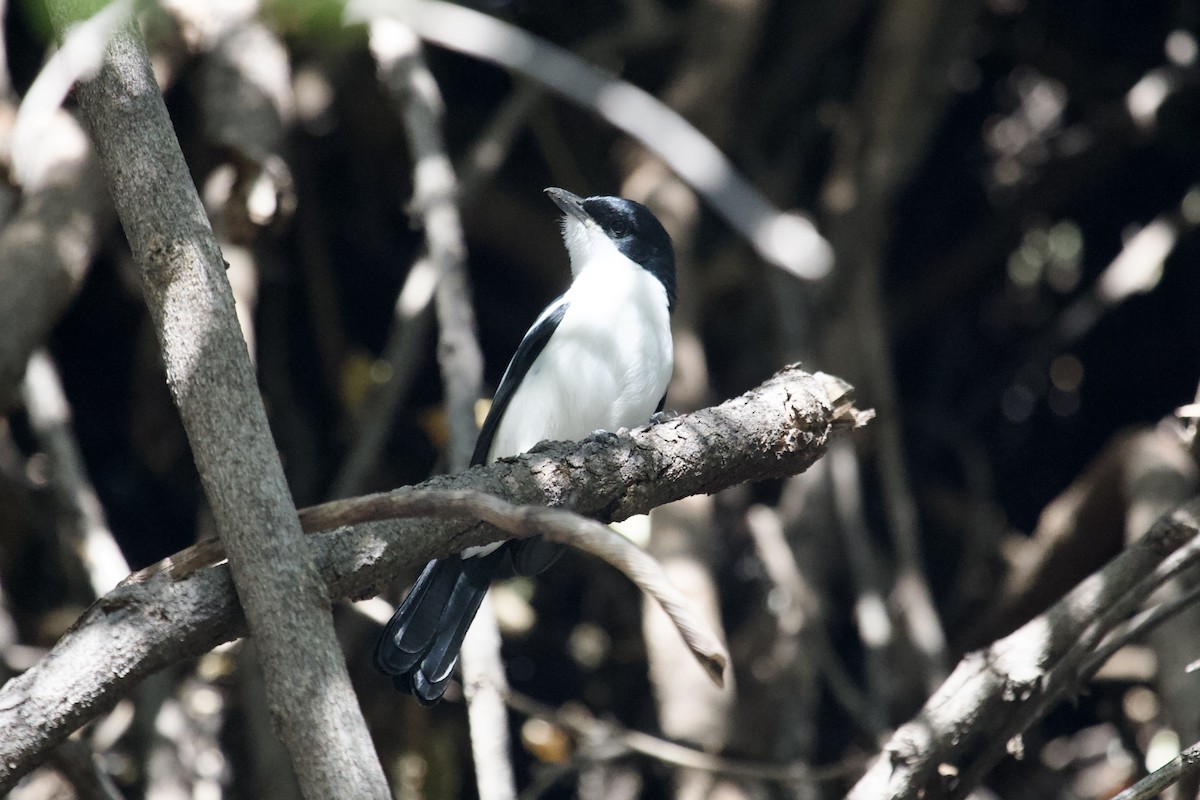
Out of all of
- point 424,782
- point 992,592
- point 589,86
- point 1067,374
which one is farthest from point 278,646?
point 1067,374

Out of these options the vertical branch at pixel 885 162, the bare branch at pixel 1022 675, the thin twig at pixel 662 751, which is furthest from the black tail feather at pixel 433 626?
the vertical branch at pixel 885 162

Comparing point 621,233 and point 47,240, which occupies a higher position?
point 621,233

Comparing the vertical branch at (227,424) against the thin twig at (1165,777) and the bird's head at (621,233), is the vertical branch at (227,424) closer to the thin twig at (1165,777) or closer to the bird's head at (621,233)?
the thin twig at (1165,777)

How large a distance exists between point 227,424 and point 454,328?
1.50m

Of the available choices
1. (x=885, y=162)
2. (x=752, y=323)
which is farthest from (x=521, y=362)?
(x=885, y=162)

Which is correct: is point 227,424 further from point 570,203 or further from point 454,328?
point 570,203

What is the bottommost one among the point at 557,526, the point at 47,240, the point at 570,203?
the point at 557,526

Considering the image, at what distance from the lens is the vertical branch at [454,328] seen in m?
2.60

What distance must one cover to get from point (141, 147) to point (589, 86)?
654 millimetres

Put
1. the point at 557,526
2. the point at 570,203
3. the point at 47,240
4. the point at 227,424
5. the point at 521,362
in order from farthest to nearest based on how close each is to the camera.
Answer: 1. the point at 570,203
2. the point at 521,362
3. the point at 47,240
4. the point at 227,424
5. the point at 557,526

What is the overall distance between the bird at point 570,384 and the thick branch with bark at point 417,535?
2.26ft

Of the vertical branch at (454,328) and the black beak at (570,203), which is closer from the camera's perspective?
the vertical branch at (454,328)

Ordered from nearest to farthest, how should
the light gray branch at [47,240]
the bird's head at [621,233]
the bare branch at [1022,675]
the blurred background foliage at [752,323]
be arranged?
the bare branch at [1022,675] < the light gray branch at [47,240] < the blurred background foliage at [752,323] < the bird's head at [621,233]

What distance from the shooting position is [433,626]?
9.03ft
